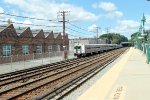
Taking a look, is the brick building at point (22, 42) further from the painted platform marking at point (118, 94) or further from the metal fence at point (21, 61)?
the painted platform marking at point (118, 94)

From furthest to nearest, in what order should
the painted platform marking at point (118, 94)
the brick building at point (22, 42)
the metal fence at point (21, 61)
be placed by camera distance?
the brick building at point (22, 42) → the metal fence at point (21, 61) → the painted platform marking at point (118, 94)

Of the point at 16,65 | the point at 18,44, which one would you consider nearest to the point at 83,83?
the point at 16,65

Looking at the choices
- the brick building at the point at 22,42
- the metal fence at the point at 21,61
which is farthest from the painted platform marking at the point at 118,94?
the brick building at the point at 22,42

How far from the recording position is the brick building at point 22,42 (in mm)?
47891

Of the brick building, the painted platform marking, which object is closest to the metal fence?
the brick building

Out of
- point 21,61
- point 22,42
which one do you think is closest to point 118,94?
point 21,61

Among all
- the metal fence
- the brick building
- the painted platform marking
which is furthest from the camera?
the brick building

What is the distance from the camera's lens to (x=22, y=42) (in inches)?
2137

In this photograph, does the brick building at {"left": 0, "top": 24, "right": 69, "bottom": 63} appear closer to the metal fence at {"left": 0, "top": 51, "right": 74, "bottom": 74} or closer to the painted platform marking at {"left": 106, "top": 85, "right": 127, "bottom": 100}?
the metal fence at {"left": 0, "top": 51, "right": 74, "bottom": 74}

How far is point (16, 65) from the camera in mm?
39594

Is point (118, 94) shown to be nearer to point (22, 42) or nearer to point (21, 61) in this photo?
point (21, 61)

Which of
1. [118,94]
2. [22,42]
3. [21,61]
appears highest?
[22,42]

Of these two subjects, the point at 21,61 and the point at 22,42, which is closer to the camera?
the point at 21,61

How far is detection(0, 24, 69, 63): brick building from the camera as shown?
47.9 meters
